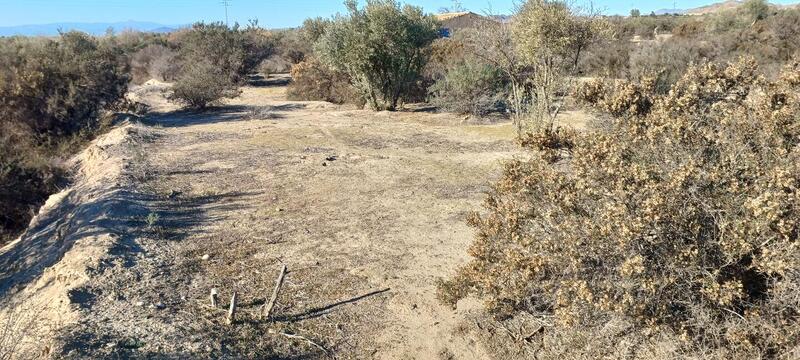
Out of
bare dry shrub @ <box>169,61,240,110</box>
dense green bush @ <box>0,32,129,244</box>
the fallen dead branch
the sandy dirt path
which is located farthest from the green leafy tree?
the fallen dead branch

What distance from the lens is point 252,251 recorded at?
6824 mm

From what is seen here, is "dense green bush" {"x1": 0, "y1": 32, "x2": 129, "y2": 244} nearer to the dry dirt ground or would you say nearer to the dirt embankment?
the dry dirt ground

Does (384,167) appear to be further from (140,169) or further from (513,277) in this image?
(513,277)

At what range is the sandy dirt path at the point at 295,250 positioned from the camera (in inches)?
194

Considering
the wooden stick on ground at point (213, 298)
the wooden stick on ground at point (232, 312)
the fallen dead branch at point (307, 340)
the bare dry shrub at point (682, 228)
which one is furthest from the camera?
the wooden stick on ground at point (213, 298)

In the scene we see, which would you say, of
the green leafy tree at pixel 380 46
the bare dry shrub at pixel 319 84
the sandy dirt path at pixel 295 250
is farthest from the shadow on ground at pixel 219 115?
→ the sandy dirt path at pixel 295 250

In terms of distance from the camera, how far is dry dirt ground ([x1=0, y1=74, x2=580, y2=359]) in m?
4.94

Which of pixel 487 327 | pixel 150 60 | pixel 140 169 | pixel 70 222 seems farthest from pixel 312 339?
pixel 150 60

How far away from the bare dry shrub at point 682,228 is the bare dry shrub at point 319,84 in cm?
1716

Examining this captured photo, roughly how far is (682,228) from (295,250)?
15.3 feet

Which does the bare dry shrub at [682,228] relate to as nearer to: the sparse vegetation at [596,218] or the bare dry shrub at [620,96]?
the sparse vegetation at [596,218]

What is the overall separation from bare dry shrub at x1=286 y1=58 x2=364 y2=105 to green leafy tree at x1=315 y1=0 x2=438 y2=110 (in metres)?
2.19

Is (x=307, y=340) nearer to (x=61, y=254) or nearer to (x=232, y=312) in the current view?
(x=232, y=312)

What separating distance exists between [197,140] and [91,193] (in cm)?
484
